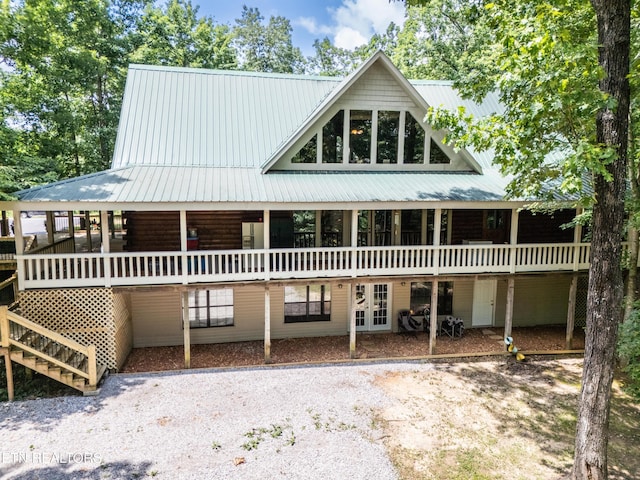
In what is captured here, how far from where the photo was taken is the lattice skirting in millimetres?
11125

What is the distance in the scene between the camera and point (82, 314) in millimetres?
11367

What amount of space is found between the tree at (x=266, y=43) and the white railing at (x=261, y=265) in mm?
42643

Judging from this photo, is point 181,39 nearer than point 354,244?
No

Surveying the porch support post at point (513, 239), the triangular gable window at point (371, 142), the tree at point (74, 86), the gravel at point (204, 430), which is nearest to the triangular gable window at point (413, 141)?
the triangular gable window at point (371, 142)

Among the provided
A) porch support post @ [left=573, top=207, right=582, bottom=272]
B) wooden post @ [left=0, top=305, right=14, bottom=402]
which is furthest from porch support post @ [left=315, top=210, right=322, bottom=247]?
wooden post @ [left=0, top=305, right=14, bottom=402]

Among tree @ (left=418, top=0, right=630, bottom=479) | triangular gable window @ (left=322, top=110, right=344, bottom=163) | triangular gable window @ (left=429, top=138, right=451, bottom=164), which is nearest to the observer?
tree @ (left=418, top=0, right=630, bottom=479)

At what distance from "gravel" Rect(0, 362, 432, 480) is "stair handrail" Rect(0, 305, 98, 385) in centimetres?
66

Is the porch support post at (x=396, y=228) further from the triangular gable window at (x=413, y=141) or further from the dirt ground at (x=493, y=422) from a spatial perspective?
the dirt ground at (x=493, y=422)

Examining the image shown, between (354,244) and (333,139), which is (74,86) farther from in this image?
(354,244)

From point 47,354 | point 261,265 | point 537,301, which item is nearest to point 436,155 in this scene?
point 261,265

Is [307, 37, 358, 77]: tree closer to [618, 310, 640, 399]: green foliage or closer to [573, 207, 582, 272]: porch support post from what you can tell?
[573, 207, 582, 272]: porch support post

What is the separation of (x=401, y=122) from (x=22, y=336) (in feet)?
42.6

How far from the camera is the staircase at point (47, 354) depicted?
10047mm

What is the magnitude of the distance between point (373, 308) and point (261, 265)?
4.97 metres
